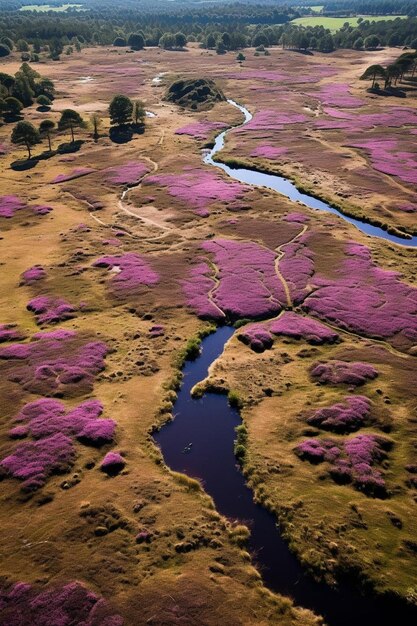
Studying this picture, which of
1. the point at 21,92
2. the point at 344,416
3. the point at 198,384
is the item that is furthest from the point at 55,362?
the point at 21,92

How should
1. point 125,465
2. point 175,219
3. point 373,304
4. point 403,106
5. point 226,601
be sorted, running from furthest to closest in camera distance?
point 403,106
point 175,219
point 373,304
point 125,465
point 226,601

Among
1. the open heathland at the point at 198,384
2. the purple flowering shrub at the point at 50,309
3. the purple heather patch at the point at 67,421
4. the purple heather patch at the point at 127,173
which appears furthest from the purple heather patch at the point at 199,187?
the purple heather patch at the point at 67,421

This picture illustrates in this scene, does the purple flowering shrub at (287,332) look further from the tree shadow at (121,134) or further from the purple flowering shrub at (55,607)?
the tree shadow at (121,134)

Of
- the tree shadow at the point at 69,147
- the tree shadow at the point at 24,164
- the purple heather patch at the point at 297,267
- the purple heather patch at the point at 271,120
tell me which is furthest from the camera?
the purple heather patch at the point at 271,120

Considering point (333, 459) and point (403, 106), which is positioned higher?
point (403, 106)

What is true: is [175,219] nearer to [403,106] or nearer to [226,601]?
[226,601]

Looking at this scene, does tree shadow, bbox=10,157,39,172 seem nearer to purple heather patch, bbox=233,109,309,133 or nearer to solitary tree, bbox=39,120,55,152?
solitary tree, bbox=39,120,55,152

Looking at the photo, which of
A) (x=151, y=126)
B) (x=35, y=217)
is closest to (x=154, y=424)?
(x=35, y=217)
